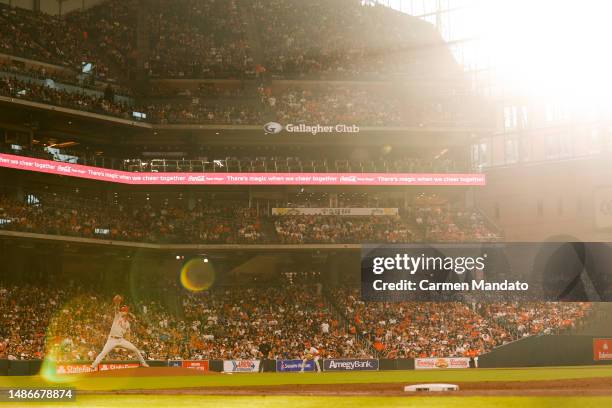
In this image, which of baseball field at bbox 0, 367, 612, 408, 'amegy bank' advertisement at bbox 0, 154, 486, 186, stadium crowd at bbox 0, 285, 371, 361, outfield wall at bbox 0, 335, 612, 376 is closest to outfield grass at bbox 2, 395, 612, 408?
baseball field at bbox 0, 367, 612, 408

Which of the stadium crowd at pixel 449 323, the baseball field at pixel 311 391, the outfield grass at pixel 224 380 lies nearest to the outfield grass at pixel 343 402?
the baseball field at pixel 311 391

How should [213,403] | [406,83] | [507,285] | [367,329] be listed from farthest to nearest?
1. [406,83]
2. [507,285]
3. [367,329]
4. [213,403]

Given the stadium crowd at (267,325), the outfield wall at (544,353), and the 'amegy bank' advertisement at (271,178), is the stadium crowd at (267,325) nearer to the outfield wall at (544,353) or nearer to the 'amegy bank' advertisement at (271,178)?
the outfield wall at (544,353)

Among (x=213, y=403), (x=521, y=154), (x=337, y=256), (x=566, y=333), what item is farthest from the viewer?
(x=521, y=154)

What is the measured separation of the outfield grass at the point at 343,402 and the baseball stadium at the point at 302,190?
27.1 feet

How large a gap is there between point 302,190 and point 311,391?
95.9ft

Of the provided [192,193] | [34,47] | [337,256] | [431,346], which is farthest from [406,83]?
[34,47]

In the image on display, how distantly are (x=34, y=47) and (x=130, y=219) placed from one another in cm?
1273

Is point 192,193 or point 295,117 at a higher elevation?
point 295,117

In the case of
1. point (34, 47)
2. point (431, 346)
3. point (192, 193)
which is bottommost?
point (431, 346)

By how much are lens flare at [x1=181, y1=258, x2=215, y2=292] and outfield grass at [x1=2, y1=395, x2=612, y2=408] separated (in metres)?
28.2

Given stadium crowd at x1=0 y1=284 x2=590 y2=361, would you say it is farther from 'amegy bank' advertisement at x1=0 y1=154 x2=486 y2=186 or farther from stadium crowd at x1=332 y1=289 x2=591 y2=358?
'amegy bank' advertisement at x1=0 y1=154 x2=486 y2=186

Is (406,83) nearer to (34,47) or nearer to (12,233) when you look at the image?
(34,47)

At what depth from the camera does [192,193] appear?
170 ft
